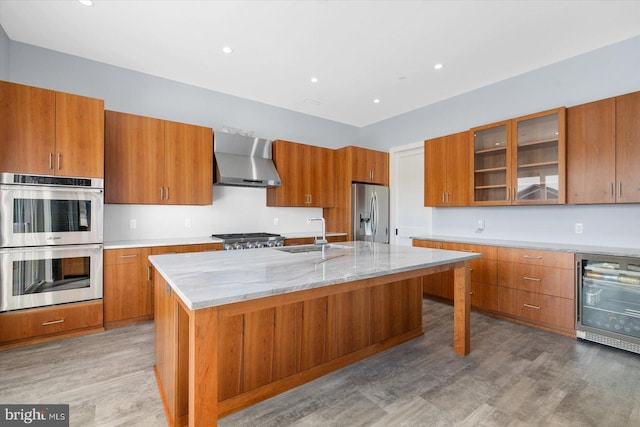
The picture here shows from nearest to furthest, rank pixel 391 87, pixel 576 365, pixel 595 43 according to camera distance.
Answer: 1. pixel 576 365
2. pixel 595 43
3. pixel 391 87

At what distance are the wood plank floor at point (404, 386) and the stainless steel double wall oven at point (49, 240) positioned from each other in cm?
48

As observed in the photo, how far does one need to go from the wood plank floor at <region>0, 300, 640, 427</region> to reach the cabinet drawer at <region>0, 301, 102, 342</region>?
134 millimetres

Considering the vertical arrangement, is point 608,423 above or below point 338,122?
below

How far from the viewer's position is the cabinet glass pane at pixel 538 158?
3201 mm

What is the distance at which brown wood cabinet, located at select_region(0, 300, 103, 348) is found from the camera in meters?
2.57

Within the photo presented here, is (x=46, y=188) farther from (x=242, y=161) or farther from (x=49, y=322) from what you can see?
(x=242, y=161)

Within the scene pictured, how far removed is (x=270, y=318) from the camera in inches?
75.0

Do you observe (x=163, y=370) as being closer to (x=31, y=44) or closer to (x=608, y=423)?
(x=608, y=423)

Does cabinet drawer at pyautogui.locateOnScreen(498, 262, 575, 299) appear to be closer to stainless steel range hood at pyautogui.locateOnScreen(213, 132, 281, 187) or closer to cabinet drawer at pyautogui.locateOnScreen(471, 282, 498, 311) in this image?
cabinet drawer at pyautogui.locateOnScreen(471, 282, 498, 311)

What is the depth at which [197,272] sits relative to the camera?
1666mm

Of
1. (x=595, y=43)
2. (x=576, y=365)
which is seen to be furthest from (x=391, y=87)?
(x=576, y=365)

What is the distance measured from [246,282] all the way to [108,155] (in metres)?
2.84

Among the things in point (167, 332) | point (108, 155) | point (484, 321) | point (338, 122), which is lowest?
point (484, 321)

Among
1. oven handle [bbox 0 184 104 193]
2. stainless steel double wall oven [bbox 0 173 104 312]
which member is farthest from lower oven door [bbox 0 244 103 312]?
oven handle [bbox 0 184 104 193]
